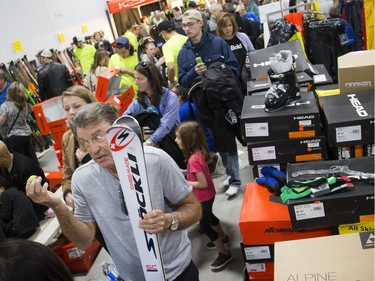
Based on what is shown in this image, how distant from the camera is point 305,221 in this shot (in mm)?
2002

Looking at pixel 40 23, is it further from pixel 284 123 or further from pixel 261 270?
pixel 261 270

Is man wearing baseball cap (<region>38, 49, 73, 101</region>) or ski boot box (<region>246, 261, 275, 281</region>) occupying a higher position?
man wearing baseball cap (<region>38, 49, 73, 101</region>)

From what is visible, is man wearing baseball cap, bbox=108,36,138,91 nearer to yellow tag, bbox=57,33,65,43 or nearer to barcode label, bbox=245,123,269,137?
barcode label, bbox=245,123,269,137

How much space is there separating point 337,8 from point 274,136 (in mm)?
3771

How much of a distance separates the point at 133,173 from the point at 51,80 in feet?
17.9

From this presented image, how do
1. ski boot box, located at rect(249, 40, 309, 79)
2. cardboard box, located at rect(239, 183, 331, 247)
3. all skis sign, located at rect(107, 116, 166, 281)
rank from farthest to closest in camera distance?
ski boot box, located at rect(249, 40, 309, 79) → cardboard box, located at rect(239, 183, 331, 247) → all skis sign, located at rect(107, 116, 166, 281)

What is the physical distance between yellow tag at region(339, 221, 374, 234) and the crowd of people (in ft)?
2.43

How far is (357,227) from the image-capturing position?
6.55ft

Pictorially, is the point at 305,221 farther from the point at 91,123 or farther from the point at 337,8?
the point at 337,8

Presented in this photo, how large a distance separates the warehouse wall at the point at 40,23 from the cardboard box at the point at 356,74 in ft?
23.9

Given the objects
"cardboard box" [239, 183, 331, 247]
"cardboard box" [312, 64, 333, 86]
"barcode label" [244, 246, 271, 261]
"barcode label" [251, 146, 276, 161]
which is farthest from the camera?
"cardboard box" [312, 64, 333, 86]

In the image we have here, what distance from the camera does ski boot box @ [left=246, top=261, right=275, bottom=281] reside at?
2312mm

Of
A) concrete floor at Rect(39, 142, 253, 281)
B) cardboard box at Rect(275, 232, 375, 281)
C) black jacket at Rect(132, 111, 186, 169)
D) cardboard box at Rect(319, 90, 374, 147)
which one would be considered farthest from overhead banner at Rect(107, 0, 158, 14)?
cardboard box at Rect(275, 232, 375, 281)

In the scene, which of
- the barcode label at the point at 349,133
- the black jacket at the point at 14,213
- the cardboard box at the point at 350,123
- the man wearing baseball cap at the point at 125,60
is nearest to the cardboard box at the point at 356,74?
the cardboard box at the point at 350,123
